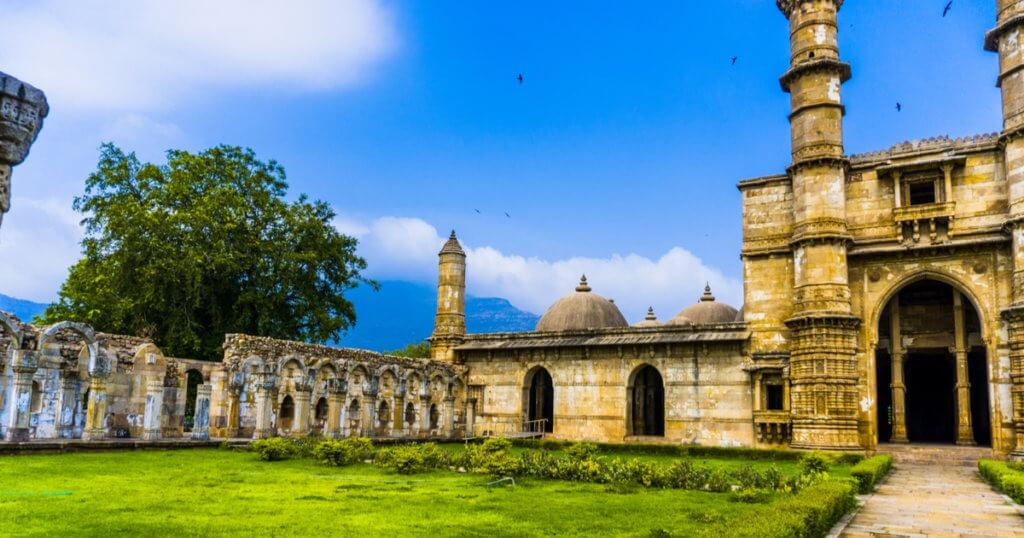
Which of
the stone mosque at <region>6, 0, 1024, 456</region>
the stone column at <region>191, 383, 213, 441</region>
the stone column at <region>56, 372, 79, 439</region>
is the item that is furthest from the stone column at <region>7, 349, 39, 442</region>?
the stone column at <region>191, 383, 213, 441</region>

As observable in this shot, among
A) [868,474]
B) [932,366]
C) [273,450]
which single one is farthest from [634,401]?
[273,450]

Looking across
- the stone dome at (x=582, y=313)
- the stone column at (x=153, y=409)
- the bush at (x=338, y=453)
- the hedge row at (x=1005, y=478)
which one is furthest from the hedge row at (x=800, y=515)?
the stone dome at (x=582, y=313)

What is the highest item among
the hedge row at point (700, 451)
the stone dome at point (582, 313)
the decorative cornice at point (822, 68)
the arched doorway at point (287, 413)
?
the decorative cornice at point (822, 68)

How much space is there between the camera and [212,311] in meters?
30.5

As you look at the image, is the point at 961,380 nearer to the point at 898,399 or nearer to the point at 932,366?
the point at 898,399

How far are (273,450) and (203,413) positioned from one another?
5125 millimetres

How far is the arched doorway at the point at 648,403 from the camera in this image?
3162 cm

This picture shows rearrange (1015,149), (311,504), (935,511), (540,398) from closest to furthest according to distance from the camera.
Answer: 1. (311,504)
2. (935,511)
3. (1015,149)
4. (540,398)

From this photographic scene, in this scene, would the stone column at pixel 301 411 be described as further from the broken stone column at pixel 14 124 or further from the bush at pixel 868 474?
the broken stone column at pixel 14 124

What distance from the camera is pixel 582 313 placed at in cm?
3703

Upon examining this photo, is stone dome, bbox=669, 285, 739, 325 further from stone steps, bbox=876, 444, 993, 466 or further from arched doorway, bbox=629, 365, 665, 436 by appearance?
stone steps, bbox=876, 444, 993, 466

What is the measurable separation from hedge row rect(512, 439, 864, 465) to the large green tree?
38.1 ft

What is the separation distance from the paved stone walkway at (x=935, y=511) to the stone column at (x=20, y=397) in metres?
16.3

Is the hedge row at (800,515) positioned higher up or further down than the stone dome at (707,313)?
further down
